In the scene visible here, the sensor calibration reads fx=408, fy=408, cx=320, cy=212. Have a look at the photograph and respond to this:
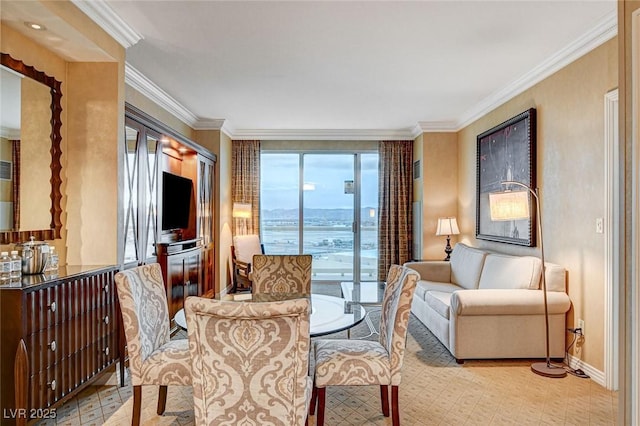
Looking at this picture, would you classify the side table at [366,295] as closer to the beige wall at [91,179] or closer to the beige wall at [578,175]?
the beige wall at [578,175]

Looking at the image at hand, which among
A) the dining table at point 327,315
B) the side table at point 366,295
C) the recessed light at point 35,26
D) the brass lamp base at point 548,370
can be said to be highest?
the recessed light at point 35,26

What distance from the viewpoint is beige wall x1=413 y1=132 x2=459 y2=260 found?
649cm

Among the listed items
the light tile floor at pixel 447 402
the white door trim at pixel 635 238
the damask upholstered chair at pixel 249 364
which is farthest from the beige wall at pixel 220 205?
the white door trim at pixel 635 238

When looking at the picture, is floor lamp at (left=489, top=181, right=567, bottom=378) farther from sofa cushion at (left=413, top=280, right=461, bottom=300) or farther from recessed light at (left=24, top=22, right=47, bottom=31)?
recessed light at (left=24, top=22, right=47, bottom=31)

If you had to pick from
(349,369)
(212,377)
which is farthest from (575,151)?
(212,377)

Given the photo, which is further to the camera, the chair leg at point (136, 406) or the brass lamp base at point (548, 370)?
the brass lamp base at point (548, 370)

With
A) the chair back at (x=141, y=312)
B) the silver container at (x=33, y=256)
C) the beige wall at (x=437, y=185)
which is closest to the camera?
the chair back at (x=141, y=312)

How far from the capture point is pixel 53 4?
242cm

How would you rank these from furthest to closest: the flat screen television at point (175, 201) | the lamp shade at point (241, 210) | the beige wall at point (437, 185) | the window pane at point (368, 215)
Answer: the window pane at point (368, 215), the lamp shade at point (241, 210), the beige wall at point (437, 185), the flat screen television at point (175, 201)

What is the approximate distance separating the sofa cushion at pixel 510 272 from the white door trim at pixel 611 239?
2.13 feet

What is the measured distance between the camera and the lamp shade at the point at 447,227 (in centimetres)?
602

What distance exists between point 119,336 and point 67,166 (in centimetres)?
136

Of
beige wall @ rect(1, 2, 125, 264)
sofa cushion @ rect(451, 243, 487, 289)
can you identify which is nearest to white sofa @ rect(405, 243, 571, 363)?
sofa cushion @ rect(451, 243, 487, 289)

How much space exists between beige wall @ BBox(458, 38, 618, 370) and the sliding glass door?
3411 mm
